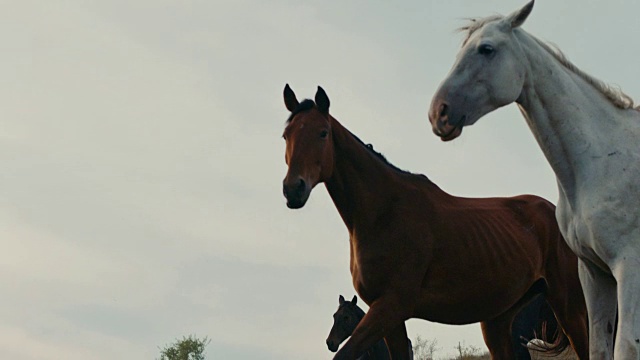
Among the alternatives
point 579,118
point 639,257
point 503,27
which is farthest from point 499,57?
point 639,257

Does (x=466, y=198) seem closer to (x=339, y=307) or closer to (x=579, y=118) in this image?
(x=579, y=118)

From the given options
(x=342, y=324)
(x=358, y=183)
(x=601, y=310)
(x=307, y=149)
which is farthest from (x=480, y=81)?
(x=342, y=324)

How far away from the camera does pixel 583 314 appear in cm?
835

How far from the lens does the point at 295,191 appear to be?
285 inches

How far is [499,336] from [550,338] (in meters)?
1.28

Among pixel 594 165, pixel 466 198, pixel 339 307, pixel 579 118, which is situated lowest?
pixel 594 165

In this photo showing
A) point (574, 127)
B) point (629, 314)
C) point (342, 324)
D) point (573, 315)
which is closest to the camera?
point (629, 314)

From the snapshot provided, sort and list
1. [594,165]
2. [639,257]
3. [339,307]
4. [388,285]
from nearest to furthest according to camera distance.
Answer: [639,257]
[594,165]
[388,285]
[339,307]

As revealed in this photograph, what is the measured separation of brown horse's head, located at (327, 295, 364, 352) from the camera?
45.9ft

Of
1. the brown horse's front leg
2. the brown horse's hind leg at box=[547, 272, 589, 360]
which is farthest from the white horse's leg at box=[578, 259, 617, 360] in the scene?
the brown horse's hind leg at box=[547, 272, 589, 360]

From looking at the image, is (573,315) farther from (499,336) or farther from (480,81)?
(480,81)

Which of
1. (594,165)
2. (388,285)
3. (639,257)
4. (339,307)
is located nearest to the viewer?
(639,257)

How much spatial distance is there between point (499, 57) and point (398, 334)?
3.29 metres

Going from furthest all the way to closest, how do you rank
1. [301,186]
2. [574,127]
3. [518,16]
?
[301,186] → [518,16] → [574,127]
